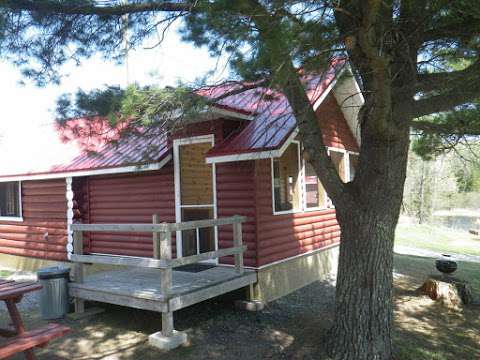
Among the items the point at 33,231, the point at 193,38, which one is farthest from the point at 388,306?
the point at 33,231

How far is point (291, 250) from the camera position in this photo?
8.34 m

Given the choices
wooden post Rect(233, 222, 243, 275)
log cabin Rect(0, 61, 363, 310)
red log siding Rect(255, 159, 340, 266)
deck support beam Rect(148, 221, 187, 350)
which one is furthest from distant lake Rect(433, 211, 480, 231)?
deck support beam Rect(148, 221, 187, 350)

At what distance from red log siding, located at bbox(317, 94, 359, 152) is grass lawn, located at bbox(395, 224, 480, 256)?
375 inches

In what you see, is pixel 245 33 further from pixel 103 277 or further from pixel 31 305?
pixel 31 305

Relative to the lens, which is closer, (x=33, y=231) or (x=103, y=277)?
(x=103, y=277)

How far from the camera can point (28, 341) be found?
410 centimetres

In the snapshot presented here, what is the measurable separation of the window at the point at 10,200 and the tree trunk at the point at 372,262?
9.78 meters

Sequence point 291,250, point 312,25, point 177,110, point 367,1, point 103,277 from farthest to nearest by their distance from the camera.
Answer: point 291,250, point 103,277, point 177,110, point 312,25, point 367,1

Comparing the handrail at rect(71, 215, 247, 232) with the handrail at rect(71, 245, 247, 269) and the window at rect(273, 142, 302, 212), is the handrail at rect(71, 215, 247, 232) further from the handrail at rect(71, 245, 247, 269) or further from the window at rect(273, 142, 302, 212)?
the window at rect(273, 142, 302, 212)

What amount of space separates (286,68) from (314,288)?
5993 millimetres

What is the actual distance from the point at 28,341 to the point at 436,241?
71.8ft

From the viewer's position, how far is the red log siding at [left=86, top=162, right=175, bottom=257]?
8.55 meters

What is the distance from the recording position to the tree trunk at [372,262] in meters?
5.00

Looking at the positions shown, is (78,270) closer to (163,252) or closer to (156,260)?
(156,260)
